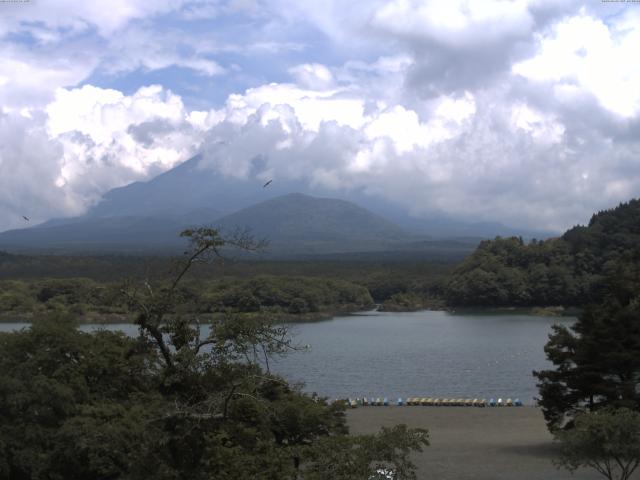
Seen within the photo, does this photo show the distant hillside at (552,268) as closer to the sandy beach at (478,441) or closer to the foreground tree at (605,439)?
the sandy beach at (478,441)

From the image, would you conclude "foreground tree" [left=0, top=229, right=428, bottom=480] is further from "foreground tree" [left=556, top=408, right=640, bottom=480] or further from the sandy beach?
the sandy beach

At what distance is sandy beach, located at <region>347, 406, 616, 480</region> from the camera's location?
1705cm

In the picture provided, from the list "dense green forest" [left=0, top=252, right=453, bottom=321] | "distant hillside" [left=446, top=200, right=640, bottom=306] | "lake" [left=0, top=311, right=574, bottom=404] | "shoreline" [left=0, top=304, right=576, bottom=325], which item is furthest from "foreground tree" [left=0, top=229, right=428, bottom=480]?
"distant hillside" [left=446, top=200, right=640, bottom=306]

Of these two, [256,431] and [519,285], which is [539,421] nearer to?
[256,431]

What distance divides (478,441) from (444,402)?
7.59 metres

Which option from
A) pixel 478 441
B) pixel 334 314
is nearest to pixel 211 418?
pixel 478 441

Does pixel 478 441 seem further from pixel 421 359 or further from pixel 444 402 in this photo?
pixel 421 359

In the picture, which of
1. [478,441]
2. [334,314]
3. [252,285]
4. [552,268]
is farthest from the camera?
[552,268]

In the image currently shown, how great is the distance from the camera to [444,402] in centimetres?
2883

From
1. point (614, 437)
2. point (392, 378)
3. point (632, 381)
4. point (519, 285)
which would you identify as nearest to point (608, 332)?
point (632, 381)

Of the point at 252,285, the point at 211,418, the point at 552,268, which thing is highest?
the point at 552,268

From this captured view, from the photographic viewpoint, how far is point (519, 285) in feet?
258

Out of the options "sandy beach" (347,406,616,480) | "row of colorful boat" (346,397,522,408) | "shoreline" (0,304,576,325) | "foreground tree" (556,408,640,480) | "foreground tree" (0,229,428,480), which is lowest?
"row of colorful boat" (346,397,522,408)

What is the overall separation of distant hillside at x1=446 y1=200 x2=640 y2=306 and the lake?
1409cm
